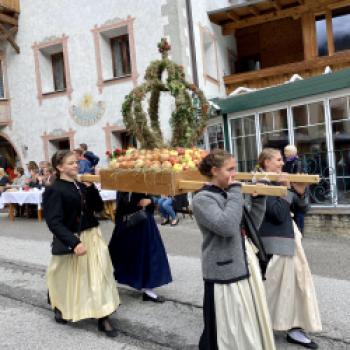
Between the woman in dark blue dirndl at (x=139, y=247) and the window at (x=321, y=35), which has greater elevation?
the window at (x=321, y=35)

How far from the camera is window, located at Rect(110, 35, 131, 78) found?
1430cm

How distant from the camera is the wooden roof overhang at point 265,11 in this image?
46.5ft

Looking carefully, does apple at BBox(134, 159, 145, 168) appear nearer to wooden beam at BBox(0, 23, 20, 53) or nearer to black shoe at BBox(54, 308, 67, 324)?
black shoe at BBox(54, 308, 67, 324)

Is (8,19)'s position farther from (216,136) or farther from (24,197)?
(216,136)

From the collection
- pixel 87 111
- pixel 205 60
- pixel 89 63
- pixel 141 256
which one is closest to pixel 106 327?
pixel 141 256

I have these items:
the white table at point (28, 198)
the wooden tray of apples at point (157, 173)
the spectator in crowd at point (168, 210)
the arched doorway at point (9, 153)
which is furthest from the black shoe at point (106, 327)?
the arched doorway at point (9, 153)

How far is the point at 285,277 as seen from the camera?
3.64 metres

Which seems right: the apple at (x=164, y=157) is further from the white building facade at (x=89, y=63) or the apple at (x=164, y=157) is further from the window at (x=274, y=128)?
the white building facade at (x=89, y=63)

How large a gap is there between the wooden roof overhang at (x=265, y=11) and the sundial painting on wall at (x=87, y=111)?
460 centimetres

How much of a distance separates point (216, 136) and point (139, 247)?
8.44 metres

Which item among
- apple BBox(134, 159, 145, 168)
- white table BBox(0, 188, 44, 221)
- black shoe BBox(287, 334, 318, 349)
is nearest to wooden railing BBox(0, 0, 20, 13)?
white table BBox(0, 188, 44, 221)

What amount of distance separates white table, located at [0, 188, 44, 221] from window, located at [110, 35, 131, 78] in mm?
4578

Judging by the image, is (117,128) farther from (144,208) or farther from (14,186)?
(144,208)

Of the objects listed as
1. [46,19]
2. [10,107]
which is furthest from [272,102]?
[10,107]
